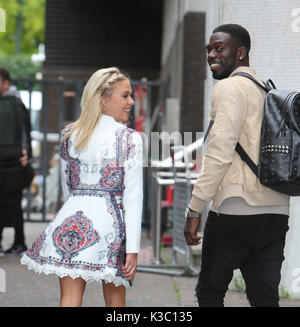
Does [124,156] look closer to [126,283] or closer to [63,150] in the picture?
[63,150]

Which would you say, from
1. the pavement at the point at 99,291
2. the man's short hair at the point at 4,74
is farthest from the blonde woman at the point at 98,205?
the man's short hair at the point at 4,74

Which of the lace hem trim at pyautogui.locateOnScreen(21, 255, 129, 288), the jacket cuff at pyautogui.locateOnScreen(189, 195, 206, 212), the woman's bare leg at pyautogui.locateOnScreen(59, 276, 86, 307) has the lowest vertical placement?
the woman's bare leg at pyautogui.locateOnScreen(59, 276, 86, 307)

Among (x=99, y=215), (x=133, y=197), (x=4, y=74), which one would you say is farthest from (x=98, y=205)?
(x=4, y=74)

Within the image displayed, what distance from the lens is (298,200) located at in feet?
19.4

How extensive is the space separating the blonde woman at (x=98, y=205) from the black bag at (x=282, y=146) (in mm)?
604

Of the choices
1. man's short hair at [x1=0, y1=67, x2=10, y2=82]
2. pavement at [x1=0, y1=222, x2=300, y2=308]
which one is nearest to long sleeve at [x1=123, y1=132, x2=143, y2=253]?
pavement at [x1=0, y1=222, x2=300, y2=308]

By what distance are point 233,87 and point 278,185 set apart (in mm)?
511

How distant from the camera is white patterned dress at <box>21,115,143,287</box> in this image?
340 centimetres

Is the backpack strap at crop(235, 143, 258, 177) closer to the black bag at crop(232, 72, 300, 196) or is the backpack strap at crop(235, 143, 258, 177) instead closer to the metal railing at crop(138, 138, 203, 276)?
the black bag at crop(232, 72, 300, 196)

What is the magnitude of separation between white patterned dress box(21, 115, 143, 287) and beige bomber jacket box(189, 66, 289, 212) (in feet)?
1.11

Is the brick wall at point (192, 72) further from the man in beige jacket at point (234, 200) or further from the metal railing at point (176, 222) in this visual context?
the man in beige jacket at point (234, 200)

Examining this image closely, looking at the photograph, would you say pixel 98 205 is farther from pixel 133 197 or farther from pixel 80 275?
pixel 80 275

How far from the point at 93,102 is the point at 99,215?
1.79 feet

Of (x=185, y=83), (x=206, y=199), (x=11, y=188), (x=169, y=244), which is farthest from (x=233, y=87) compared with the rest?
(x=185, y=83)
